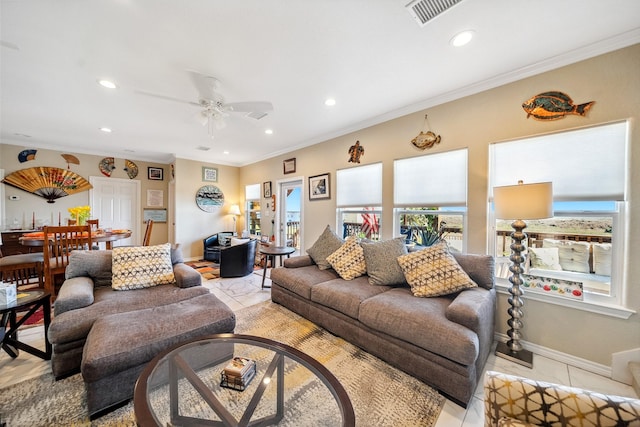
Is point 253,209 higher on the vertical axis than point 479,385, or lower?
higher

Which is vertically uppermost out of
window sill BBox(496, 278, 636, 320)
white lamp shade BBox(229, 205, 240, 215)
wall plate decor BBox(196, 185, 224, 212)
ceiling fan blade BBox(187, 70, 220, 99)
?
ceiling fan blade BBox(187, 70, 220, 99)

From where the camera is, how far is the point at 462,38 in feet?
5.89

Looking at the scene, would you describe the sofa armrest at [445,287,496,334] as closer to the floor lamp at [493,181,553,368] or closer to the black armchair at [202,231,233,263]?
the floor lamp at [493,181,553,368]

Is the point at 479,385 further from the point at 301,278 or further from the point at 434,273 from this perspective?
the point at 301,278

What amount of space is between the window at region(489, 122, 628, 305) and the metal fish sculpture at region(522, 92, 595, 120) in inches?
6.6

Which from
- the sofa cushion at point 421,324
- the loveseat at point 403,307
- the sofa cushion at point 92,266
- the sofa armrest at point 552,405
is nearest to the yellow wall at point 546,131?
the loveseat at point 403,307

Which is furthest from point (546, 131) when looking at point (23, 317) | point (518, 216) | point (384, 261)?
point (23, 317)

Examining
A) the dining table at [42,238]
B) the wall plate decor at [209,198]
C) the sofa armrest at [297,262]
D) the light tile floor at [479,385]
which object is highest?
the wall plate decor at [209,198]

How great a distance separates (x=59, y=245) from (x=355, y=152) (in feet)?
13.7

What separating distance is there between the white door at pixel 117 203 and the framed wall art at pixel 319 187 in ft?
15.1

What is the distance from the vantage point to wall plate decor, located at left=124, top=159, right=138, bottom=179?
18.6 ft

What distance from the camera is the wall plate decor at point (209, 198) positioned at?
5938mm

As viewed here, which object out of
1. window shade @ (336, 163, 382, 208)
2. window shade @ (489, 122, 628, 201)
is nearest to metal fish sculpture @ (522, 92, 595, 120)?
window shade @ (489, 122, 628, 201)

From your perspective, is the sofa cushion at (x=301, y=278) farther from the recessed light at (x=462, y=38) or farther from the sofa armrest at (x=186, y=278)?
the recessed light at (x=462, y=38)
